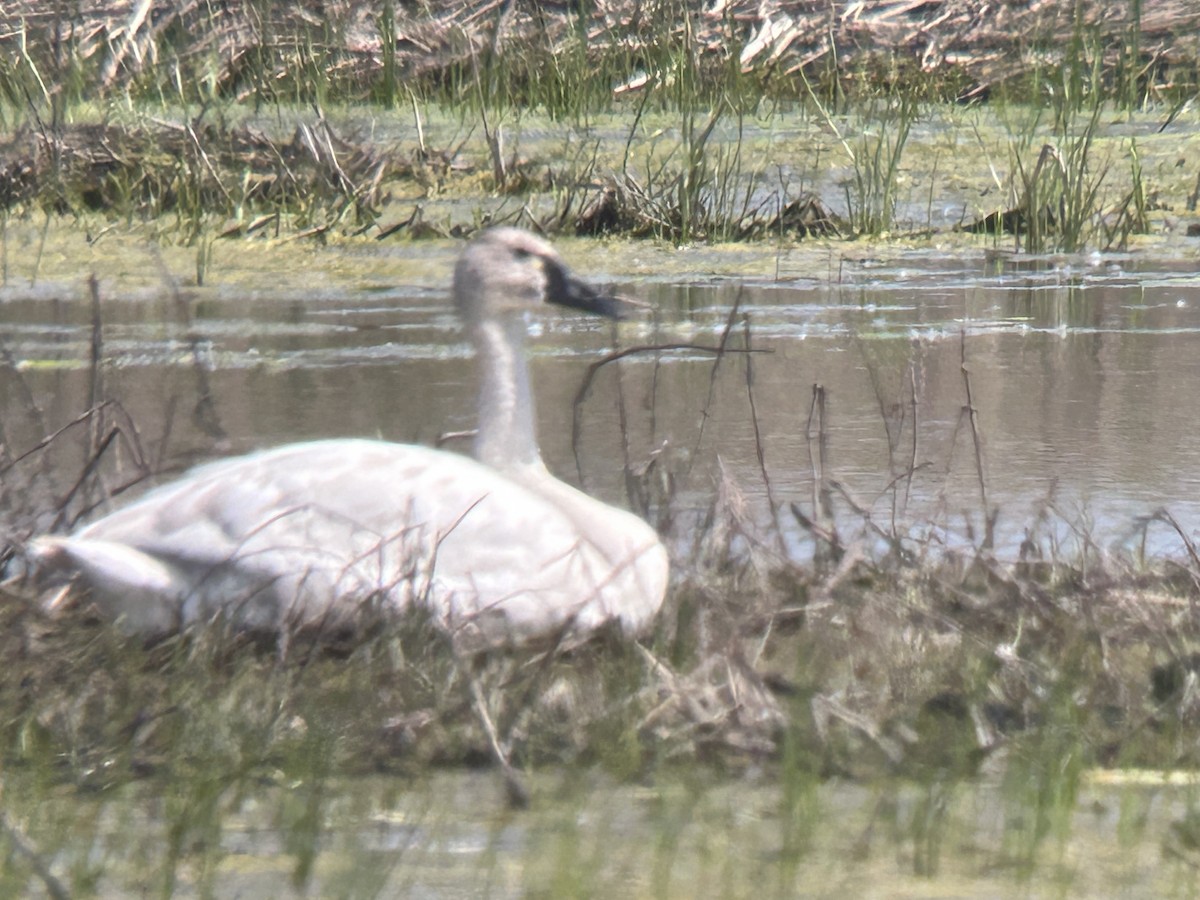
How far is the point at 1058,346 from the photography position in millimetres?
6523

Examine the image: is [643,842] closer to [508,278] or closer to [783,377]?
[508,278]

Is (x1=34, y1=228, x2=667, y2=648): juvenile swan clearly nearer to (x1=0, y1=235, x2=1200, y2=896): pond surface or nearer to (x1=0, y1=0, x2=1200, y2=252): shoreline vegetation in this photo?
(x1=0, y1=235, x2=1200, y2=896): pond surface

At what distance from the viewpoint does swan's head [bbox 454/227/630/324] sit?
4.13 m

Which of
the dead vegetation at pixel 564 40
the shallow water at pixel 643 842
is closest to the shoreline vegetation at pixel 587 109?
the dead vegetation at pixel 564 40

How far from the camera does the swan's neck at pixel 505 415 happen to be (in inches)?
154

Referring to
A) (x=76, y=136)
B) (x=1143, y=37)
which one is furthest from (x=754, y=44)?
(x=76, y=136)

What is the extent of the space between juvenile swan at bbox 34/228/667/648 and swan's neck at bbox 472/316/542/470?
231 millimetres

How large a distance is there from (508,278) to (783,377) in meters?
1.93

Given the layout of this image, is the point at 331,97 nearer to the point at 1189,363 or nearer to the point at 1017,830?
the point at 1189,363

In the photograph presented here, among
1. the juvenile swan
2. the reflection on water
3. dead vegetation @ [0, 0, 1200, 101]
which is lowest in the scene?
the reflection on water

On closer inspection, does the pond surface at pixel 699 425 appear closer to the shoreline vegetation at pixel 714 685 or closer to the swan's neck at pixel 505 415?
the shoreline vegetation at pixel 714 685

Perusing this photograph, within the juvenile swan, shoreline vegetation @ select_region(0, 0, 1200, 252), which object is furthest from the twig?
shoreline vegetation @ select_region(0, 0, 1200, 252)

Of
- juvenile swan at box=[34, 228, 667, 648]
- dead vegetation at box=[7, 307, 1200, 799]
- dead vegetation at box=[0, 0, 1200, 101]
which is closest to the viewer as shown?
dead vegetation at box=[7, 307, 1200, 799]

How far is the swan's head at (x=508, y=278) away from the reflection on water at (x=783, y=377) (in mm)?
344
